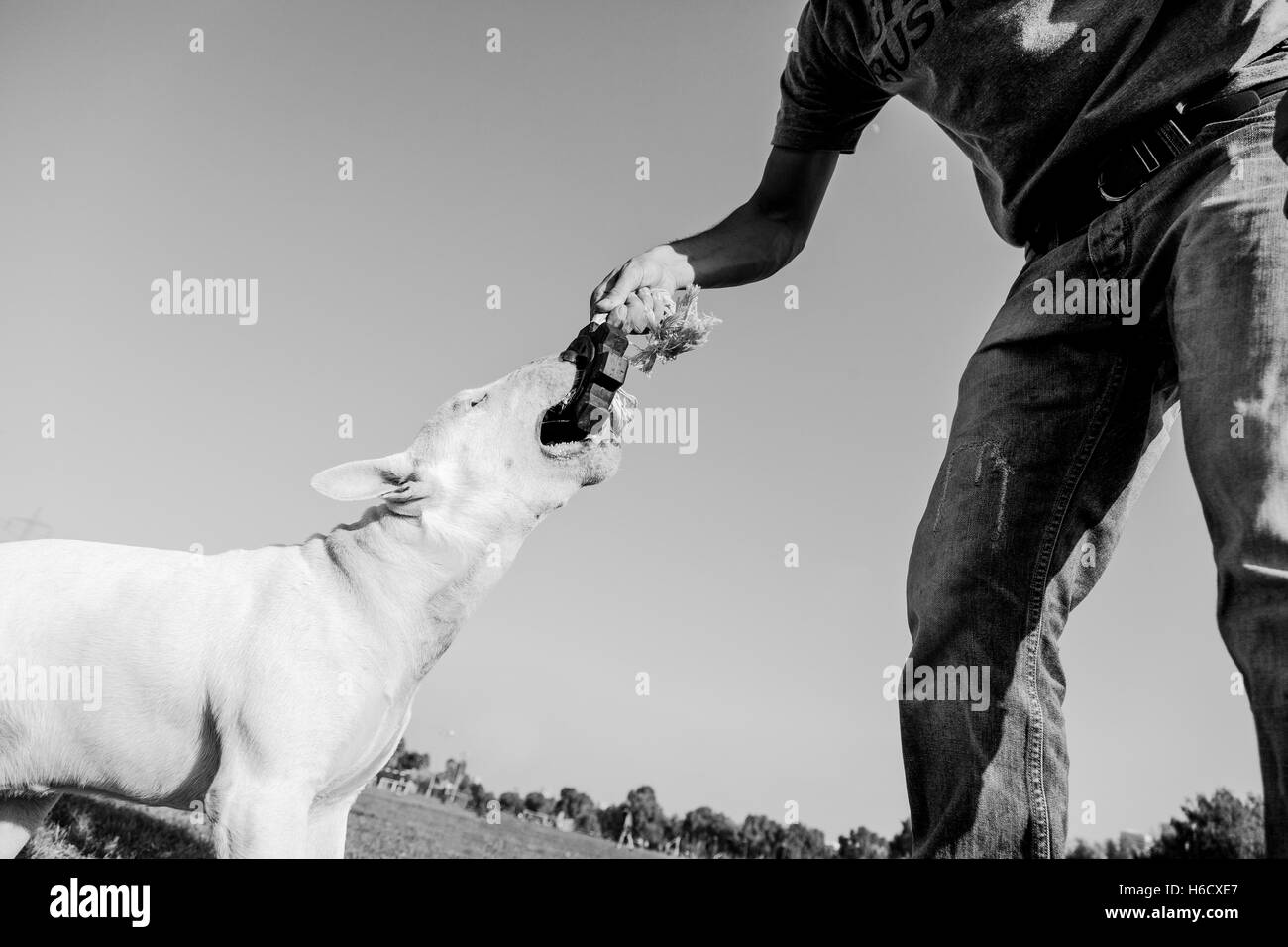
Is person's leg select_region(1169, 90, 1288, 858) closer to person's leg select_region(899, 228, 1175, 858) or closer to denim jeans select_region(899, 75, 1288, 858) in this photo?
denim jeans select_region(899, 75, 1288, 858)

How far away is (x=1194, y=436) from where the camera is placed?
1800 mm

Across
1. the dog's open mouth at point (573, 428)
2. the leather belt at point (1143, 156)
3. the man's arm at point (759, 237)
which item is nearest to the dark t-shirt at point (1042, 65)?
the leather belt at point (1143, 156)

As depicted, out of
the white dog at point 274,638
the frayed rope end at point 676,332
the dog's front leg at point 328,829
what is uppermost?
the frayed rope end at point 676,332

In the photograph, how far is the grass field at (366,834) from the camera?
4.92 m

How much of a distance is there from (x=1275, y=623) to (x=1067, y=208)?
124 cm

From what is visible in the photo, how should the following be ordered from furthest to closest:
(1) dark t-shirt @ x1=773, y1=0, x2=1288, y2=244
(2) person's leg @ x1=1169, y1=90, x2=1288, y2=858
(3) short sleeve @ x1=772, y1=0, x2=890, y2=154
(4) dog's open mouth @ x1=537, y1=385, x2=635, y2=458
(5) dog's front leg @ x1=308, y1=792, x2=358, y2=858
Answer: (4) dog's open mouth @ x1=537, y1=385, x2=635, y2=458 < (5) dog's front leg @ x1=308, y1=792, x2=358, y2=858 < (3) short sleeve @ x1=772, y1=0, x2=890, y2=154 < (1) dark t-shirt @ x1=773, y1=0, x2=1288, y2=244 < (2) person's leg @ x1=1169, y1=90, x2=1288, y2=858

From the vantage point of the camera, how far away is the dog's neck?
A: 129 inches

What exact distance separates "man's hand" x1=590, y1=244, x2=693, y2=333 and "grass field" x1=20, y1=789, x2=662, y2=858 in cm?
181

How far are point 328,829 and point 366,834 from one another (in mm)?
3736

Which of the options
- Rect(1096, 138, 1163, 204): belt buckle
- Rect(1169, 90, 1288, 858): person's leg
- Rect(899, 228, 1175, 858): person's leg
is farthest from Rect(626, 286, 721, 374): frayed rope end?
Rect(1169, 90, 1288, 858): person's leg

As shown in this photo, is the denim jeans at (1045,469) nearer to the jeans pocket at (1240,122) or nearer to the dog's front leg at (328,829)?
the jeans pocket at (1240,122)

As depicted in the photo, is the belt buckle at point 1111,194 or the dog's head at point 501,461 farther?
the dog's head at point 501,461
